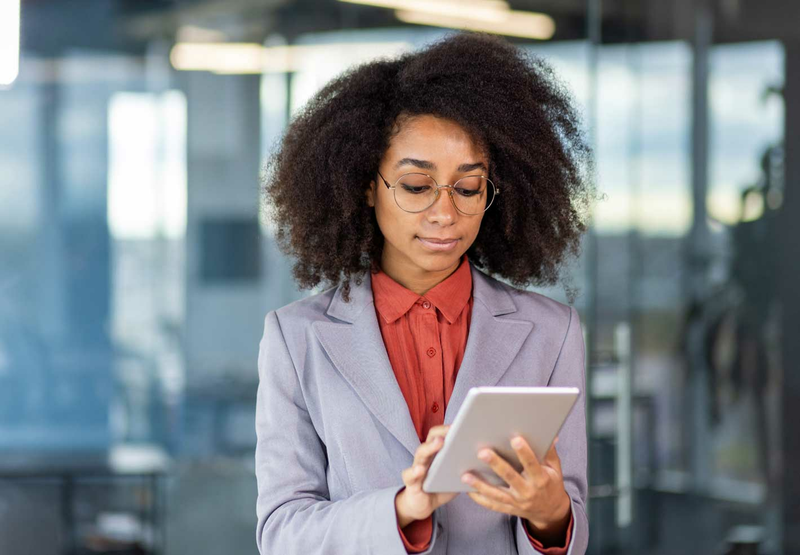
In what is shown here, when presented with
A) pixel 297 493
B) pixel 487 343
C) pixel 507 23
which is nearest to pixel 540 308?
pixel 487 343

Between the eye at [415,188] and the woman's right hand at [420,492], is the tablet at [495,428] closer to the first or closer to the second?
the woman's right hand at [420,492]

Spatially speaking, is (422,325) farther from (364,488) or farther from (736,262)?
(736,262)

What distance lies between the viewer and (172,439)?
4.78 m

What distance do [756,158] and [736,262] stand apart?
48 cm

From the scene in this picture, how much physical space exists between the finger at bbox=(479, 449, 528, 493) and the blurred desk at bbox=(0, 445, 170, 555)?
361 centimetres

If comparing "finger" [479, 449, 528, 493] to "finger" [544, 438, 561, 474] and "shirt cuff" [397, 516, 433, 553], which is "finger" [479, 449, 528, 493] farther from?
"shirt cuff" [397, 516, 433, 553]

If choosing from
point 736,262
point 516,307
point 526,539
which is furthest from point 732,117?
point 526,539

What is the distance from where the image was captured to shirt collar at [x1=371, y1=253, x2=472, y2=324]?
1884mm

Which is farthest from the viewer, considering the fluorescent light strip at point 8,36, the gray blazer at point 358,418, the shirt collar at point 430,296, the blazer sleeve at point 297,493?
the fluorescent light strip at point 8,36

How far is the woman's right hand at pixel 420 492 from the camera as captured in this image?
147 cm

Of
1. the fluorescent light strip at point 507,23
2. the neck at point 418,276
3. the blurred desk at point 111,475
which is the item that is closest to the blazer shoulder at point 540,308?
the neck at point 418,276

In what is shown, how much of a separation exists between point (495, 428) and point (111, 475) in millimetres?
3768

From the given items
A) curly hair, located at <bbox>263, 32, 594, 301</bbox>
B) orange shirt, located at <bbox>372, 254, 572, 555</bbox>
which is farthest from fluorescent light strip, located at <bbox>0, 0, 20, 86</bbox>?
orange shirt, located at <bbox>372, 254, 572, 555</bbox>

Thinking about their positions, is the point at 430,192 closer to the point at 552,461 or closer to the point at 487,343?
the point at 487,343
